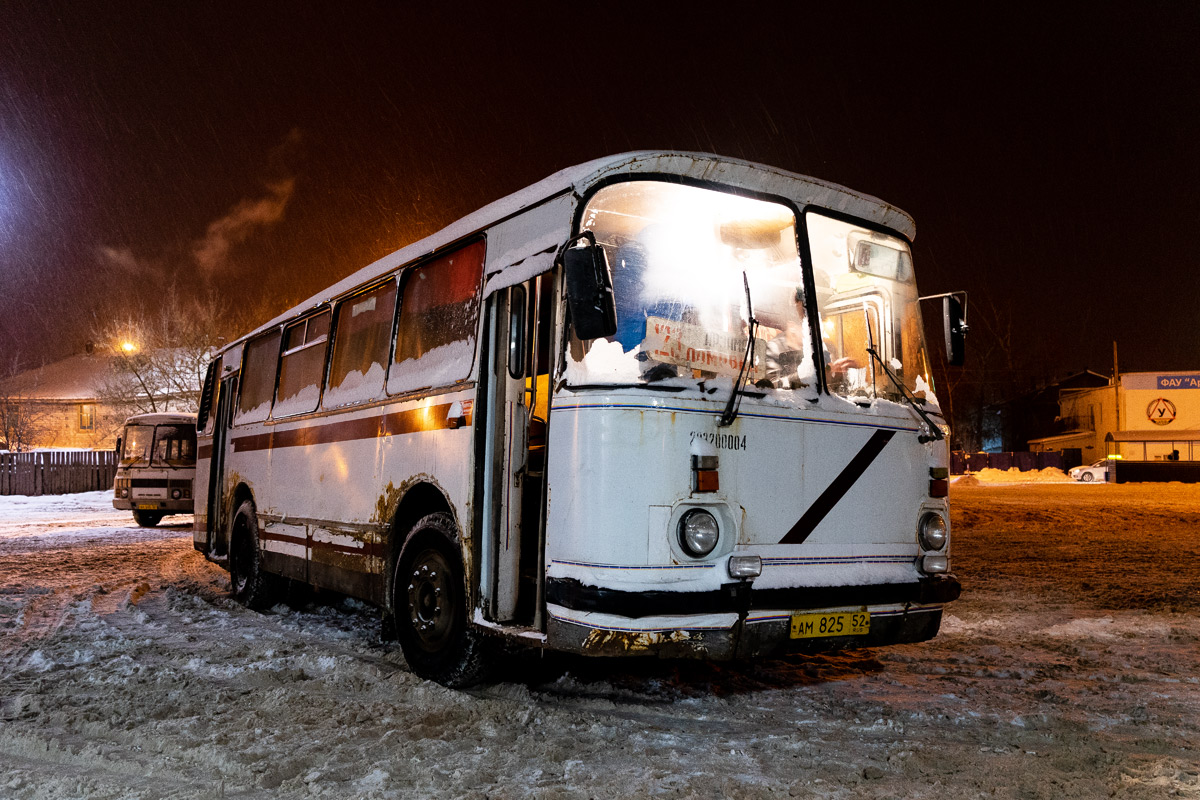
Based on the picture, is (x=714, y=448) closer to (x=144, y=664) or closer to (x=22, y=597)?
(x=144, y=664)

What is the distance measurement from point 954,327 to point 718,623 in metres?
3.07

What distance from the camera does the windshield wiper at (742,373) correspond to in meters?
A: 5.01

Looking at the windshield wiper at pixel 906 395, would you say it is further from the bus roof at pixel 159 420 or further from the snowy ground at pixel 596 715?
the bus roof at pixel 159 420

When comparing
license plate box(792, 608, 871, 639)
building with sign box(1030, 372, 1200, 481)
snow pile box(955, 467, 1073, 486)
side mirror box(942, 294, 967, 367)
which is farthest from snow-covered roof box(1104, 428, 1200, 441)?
license plate box(792, 608, 871, 639)

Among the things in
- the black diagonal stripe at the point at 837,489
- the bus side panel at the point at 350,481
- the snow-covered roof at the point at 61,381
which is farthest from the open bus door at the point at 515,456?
the snow-covered roof at the point at 61,381

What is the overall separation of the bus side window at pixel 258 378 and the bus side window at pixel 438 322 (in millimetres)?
3379

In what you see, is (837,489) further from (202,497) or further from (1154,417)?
(1154,417)

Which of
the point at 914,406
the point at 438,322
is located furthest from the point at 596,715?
the point at 438,322

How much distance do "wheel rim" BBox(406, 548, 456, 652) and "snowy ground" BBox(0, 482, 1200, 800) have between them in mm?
328

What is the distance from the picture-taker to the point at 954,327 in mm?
6668

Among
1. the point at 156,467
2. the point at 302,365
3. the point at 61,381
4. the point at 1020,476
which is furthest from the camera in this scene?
the point at 61,381

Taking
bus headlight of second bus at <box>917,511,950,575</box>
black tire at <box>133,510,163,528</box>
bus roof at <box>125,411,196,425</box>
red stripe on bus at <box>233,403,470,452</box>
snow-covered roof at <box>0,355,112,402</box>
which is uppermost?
snow-covered roof at <box>0,355,112,402</box>

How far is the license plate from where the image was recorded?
514 centimetres

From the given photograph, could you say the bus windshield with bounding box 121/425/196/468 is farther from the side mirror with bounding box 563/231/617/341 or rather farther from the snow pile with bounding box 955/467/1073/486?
the snow pile with bounding box 955/467/1073/486
